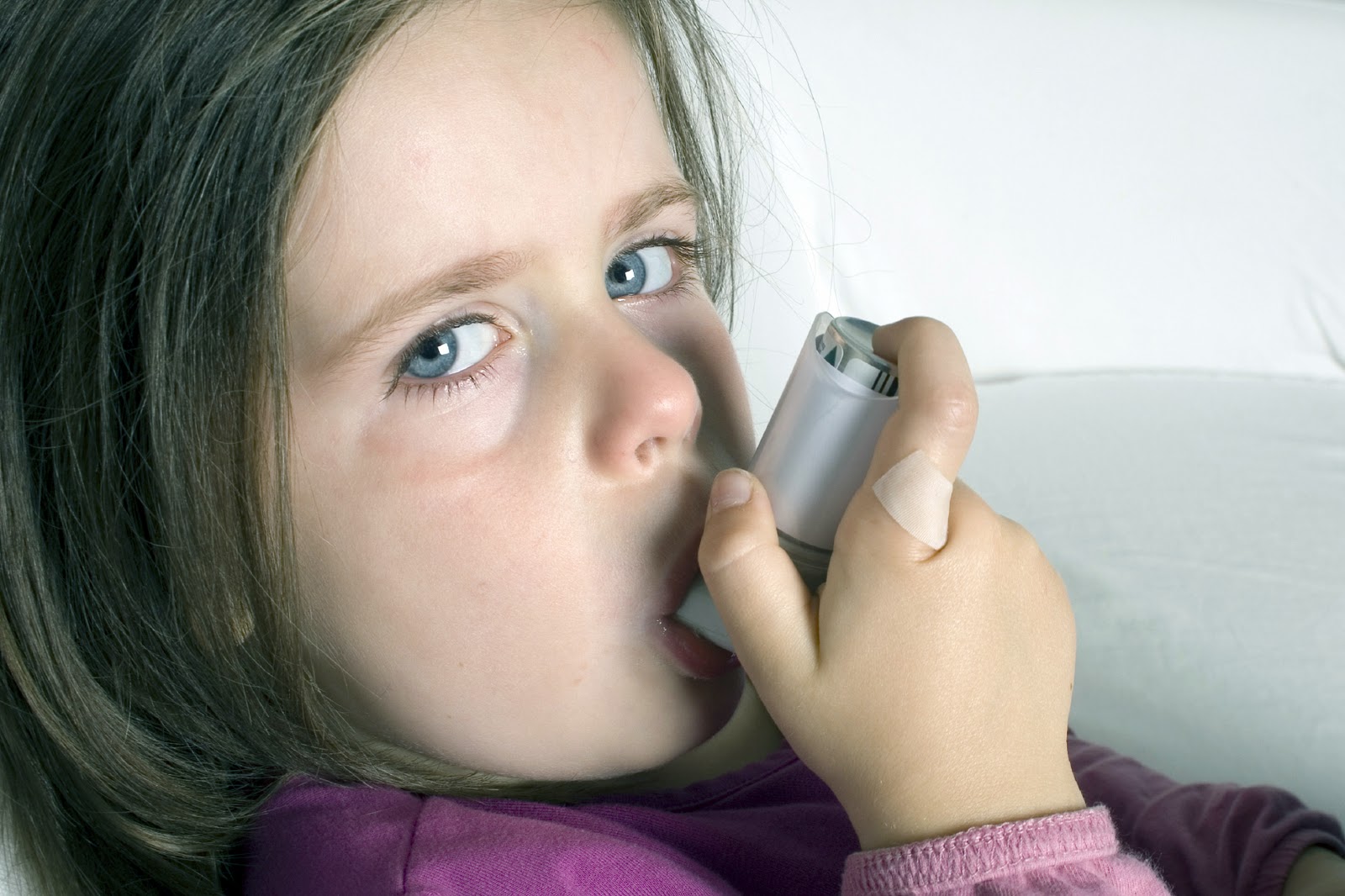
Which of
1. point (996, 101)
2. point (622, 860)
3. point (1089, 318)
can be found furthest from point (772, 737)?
point (996, 101)

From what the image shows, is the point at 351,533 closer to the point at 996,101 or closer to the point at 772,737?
the point at 772,737

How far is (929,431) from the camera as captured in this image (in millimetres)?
624

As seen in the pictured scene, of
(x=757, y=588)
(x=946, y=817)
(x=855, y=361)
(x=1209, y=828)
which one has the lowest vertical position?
(x=1209, y=828)

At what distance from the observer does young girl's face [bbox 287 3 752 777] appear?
1.99ft

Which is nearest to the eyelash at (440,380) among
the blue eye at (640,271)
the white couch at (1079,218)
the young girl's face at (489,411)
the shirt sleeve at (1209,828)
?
the young girl's face at (489,411)

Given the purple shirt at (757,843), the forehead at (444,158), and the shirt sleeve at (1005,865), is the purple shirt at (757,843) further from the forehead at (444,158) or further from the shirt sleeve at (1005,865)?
the forehead at (444,158)

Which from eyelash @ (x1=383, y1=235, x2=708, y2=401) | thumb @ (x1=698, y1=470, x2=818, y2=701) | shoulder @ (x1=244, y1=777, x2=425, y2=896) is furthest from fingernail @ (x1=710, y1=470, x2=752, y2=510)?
shoulder @ (x1=244, y1=777, x2=425, y2=896)

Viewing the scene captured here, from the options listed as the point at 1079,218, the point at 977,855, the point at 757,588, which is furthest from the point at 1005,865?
the point at 1079,218

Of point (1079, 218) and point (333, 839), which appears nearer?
point (333, 839)

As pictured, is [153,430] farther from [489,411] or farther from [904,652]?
[904,652]

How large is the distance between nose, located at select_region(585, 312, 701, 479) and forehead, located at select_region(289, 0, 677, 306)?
0.07m

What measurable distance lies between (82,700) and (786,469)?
0.41m

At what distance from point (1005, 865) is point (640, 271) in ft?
1.23

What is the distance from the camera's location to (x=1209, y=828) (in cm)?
80
